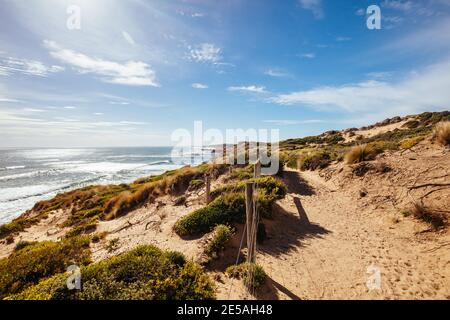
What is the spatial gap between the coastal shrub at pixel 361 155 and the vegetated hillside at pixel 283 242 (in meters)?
0.08

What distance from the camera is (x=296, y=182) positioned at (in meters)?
16.4

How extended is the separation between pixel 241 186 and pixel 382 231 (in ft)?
21.7

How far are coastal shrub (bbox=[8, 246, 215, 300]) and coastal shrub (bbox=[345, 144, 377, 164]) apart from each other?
47.3 ft

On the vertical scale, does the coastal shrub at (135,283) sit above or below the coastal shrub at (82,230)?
above

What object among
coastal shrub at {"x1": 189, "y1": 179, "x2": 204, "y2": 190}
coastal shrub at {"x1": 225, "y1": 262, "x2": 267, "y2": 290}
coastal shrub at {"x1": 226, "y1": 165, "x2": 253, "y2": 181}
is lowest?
coastal shrub at {"x1": 225, "y1": 262, "x2": 267, "y2": 290}

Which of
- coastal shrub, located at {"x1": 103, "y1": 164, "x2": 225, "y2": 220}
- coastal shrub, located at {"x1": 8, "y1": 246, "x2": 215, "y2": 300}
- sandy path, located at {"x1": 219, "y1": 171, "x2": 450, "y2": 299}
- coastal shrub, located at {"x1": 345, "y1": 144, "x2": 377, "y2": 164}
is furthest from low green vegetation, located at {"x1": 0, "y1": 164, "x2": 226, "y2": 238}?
coastal shrub, located at {"x1": 345, "y1": 144, "x2": 377, "y2": 164}

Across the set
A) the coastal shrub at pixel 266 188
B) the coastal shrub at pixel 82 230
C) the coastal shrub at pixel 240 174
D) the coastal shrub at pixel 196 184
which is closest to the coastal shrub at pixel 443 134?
the coastal shrub at pixel 266 188

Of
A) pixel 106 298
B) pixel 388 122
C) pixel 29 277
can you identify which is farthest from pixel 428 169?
pixel 388 122

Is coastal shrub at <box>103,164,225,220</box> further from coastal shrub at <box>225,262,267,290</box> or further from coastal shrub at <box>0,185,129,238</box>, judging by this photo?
coastal shrub at <box>225,262,267,290</box>

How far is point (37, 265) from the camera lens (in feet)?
25.5

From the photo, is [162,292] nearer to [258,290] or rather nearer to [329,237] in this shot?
[258,290]

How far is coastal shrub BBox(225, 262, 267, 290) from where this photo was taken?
5843mm

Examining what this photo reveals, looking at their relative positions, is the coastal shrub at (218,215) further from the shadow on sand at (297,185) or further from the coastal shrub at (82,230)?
the coastal shrub at (82,230)

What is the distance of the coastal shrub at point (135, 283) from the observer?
4.83 m
